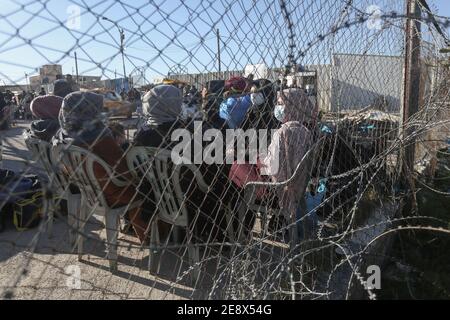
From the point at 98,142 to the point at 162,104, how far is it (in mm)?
429

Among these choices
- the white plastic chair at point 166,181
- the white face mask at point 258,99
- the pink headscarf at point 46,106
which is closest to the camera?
the white plastic chair at point 166,181

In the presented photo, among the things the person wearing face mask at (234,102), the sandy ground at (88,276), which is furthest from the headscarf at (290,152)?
the sandy ground at (88,276)

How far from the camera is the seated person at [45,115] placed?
3387 millimetres

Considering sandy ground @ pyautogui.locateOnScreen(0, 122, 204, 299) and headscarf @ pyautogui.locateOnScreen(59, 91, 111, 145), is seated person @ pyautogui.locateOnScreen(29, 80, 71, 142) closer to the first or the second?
sandy ground @ pyautogui.locateOnScreen(0, 122, 204, 299)

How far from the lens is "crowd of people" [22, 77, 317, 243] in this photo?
79.3 inches

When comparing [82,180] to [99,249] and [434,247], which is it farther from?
[434,247]

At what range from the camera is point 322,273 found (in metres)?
2.27

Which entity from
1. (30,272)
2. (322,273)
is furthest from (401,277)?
(30,272)

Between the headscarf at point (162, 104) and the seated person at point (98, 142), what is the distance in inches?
10.0

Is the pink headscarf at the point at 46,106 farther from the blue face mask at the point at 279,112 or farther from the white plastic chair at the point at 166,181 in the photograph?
the blue face mask at the point at 279,112

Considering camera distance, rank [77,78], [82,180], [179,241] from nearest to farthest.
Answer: [77,78] → [82,180] → [179,241]

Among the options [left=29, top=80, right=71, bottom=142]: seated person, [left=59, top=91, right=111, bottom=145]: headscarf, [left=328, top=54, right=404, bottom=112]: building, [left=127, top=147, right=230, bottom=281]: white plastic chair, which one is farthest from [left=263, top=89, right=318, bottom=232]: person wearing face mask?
[left=29, top=80, right=71, bottom=142]: seated person
